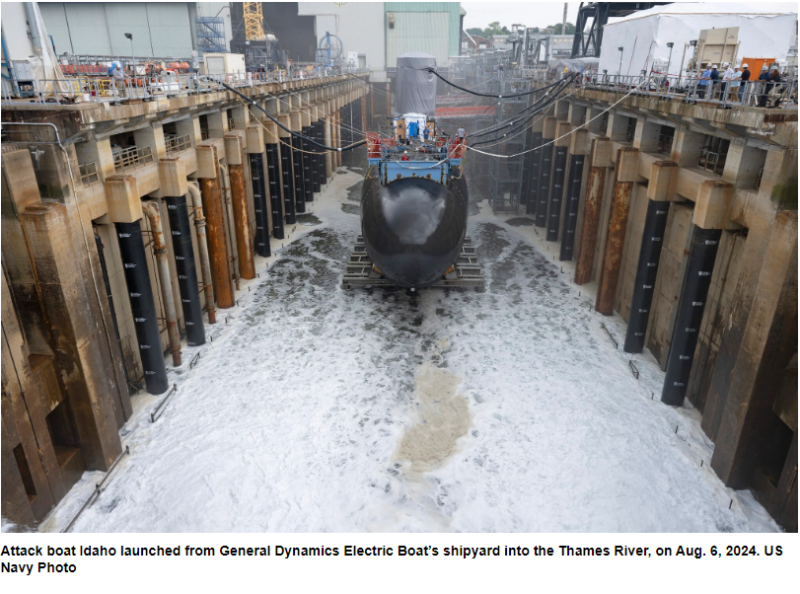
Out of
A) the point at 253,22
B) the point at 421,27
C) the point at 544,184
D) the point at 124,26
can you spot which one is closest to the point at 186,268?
the point at 544,184

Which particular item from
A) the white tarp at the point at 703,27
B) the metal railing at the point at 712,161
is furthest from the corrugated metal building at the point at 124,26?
the metal railing at the point at 712,161

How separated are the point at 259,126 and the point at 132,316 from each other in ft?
41.0

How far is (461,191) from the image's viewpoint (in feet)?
79.9

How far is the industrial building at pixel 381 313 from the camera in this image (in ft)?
37.0

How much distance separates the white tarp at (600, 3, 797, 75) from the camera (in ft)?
59.8

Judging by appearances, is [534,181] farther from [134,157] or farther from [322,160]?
[134,157]

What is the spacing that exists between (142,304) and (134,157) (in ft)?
15.3

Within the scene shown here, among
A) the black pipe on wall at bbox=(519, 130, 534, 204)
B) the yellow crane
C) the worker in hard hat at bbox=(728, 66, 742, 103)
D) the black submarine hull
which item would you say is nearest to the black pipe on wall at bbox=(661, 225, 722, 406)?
the worker in hard hat at bbox=(728, 66, 742, 103)

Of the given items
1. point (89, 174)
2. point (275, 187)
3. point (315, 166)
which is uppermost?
point (89, 174)

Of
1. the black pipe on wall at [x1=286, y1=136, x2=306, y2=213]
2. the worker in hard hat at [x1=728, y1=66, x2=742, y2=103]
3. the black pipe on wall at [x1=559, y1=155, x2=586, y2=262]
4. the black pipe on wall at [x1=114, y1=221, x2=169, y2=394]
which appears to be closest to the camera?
the worker in hard hat at [x1=728, y1=66, x2=742, y2=103]

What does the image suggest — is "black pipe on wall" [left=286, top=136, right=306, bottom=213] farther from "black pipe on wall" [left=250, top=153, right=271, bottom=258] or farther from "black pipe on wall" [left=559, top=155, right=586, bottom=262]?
"black pipe on wall" [left=559, top=155, right=586, bottom=262]

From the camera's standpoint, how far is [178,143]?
19.3m

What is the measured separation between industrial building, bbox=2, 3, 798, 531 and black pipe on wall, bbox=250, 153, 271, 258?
26 centimetres

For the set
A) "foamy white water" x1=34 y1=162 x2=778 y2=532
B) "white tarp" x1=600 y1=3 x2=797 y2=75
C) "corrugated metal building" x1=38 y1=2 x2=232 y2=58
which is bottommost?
"foamy white water" x1=34 y1=162 x2=778 y2=532
